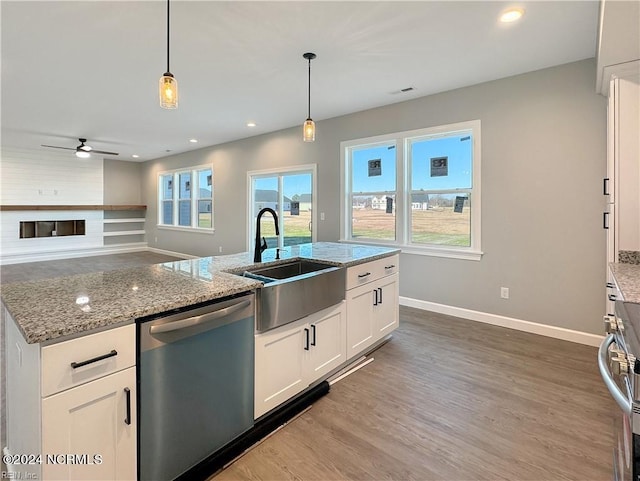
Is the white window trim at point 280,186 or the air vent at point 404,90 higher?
the air vent at point 404,90

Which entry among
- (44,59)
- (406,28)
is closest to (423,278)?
(406,28)

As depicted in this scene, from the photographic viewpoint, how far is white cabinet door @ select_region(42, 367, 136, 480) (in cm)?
110

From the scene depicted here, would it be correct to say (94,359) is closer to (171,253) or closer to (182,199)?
(182,199)

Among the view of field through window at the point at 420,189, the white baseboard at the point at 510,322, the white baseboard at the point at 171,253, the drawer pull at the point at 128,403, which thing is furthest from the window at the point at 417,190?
the white baseboard at the point at 171,253

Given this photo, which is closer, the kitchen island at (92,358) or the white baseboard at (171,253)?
the kitchen island at (92,358)

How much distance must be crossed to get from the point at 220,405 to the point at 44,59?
3674 millimetres

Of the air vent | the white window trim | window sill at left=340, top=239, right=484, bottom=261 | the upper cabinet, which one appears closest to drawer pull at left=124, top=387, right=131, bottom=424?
the upper cabinet

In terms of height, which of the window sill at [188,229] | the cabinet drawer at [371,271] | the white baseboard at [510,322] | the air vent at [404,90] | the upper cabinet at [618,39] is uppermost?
the air vent at [404,90]

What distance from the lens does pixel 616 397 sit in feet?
2.95

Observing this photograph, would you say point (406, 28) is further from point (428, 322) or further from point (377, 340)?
point (428, 322)

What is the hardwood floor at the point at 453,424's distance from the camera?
64.0 inches

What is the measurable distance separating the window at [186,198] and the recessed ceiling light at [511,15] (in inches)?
250

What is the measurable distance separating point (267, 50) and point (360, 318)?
2.53m

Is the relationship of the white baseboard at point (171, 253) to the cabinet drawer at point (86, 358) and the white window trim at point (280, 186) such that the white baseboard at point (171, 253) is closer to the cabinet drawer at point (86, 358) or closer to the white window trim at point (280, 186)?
the white window trim at point (280, 186)
